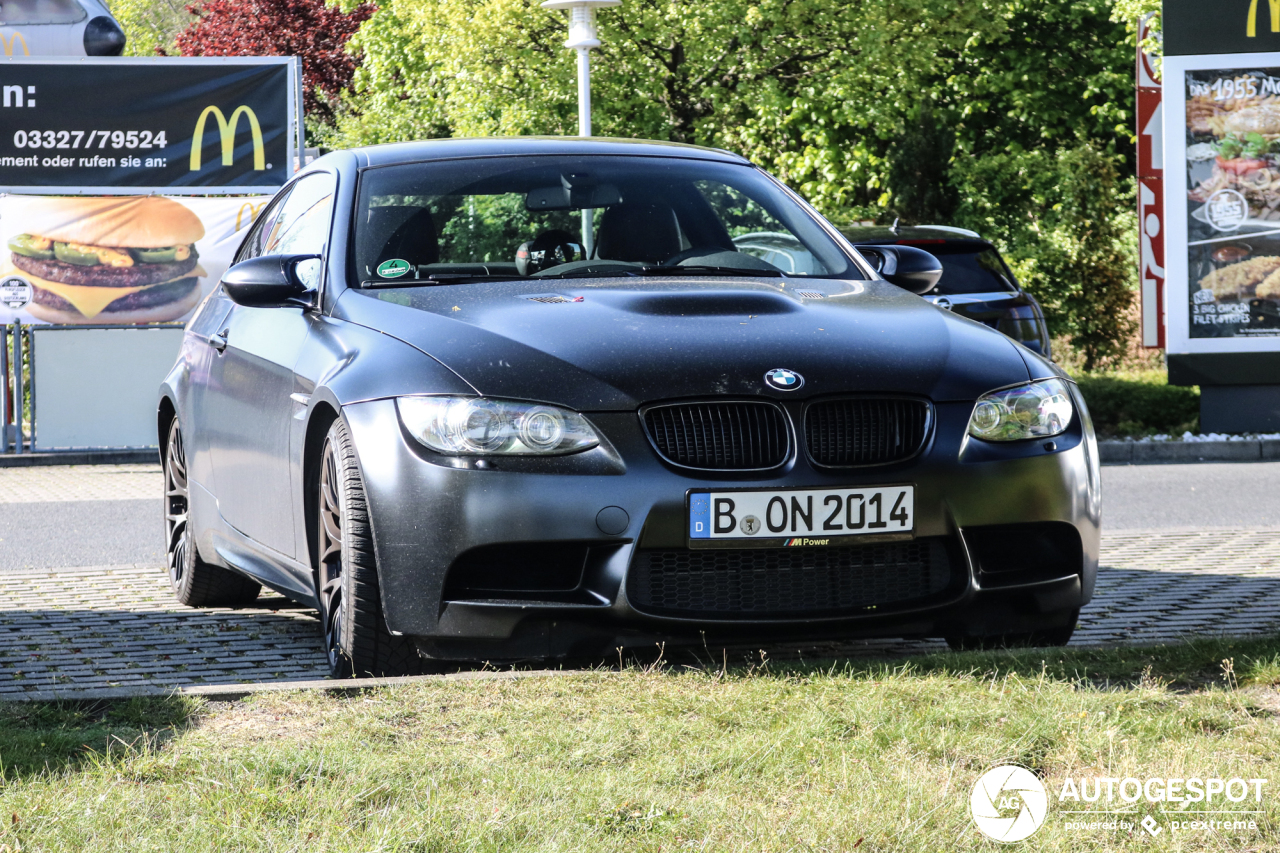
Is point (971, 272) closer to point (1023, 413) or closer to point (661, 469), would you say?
point (1023, 413)

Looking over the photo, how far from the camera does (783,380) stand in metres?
4.52

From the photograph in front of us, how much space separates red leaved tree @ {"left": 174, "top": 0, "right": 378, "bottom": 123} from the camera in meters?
38.5

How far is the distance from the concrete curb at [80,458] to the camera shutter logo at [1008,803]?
1247cm

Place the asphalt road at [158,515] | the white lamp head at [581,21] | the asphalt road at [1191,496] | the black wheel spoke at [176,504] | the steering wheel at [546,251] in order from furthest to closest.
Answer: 1. the white lamp head at [581,21]
2. the asphalt road at [1191,496]
3. the asphalt road at [158,515]
4. the black wheel spoke at [176,504]
5. the steering wheel at [546,251]

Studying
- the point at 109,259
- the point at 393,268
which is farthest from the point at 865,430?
the point at 109,259

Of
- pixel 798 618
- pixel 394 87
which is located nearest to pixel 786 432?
pixel 798 618

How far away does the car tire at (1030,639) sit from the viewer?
194 inches

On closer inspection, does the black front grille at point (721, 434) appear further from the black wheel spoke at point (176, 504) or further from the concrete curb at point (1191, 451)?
the concrete curb at point (1191, 451)

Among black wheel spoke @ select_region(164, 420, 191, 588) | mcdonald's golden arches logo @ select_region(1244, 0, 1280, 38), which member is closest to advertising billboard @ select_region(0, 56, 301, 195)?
mcdonald's golden arches logo @ select_region(1244, 0, 1280, 38)

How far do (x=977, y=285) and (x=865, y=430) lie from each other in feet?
30.0

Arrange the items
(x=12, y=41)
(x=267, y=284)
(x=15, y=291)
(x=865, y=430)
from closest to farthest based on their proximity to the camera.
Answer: (x=865, y=430) → (x=267, y=284) → (x=15, y=291) → (x=12, y=41)

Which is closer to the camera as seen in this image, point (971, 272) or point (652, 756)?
point (652, 756)

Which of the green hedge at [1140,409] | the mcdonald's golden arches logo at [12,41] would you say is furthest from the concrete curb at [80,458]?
the green hedge at [1140,409]

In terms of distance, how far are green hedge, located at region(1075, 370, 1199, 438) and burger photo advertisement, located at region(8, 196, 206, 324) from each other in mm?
8127
